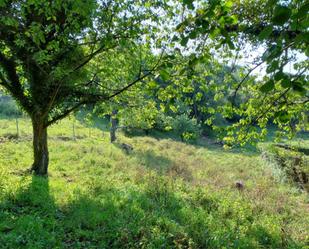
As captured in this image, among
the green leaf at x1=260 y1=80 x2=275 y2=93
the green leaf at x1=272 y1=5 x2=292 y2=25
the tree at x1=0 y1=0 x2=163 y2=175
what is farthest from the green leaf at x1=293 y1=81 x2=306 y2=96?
the tree at x1=0 y1=0 x2=163 y2=175

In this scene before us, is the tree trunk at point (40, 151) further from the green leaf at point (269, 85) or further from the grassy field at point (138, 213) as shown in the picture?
the green leaf at point (269, 85)

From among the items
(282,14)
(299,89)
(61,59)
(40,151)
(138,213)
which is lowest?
(138,213)

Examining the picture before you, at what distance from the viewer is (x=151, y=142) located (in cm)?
2805

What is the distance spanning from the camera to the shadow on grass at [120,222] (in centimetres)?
610

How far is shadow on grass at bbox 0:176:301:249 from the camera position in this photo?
610 cm

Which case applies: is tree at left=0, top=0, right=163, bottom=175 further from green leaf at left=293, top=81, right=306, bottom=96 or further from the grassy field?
green leaf at left=293, top=81, right=306, bottom=96

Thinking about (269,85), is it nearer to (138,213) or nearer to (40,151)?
(138,213)

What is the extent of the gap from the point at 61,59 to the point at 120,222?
196 inches

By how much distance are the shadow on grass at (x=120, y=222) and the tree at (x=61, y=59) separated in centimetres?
264

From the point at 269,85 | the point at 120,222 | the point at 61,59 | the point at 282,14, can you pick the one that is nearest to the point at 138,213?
the point at 120,222

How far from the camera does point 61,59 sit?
29.3 feet

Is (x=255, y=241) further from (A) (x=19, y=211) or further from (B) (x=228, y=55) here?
(A) (x=19, y=211)

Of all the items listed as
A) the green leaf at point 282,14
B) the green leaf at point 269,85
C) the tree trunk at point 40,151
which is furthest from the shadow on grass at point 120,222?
the green leaf at point 282,14

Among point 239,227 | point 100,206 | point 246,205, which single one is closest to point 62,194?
point 100,206
